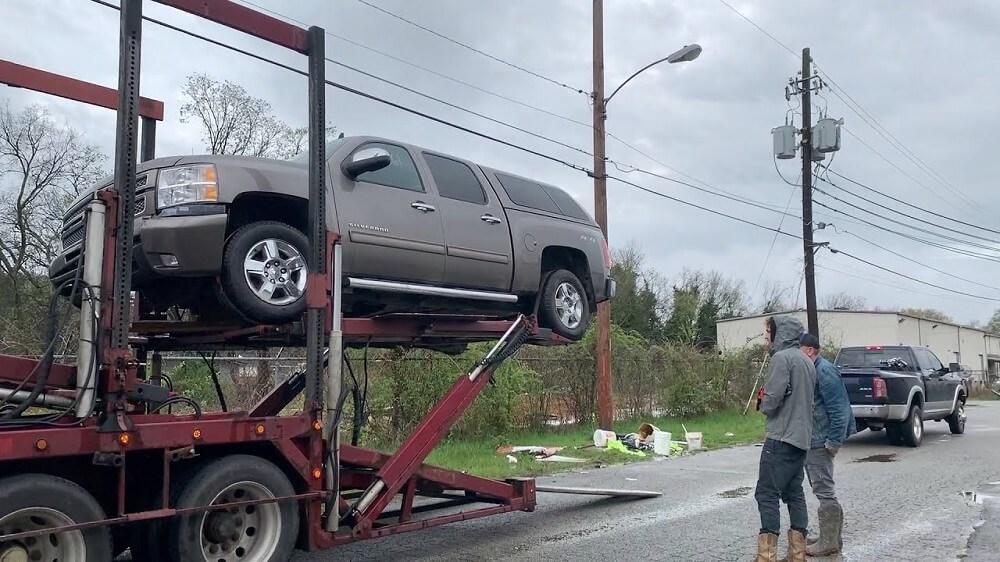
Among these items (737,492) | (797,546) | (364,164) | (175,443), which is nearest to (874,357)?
(737,492)

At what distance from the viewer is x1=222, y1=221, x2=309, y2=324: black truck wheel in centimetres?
546

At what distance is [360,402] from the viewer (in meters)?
6.48

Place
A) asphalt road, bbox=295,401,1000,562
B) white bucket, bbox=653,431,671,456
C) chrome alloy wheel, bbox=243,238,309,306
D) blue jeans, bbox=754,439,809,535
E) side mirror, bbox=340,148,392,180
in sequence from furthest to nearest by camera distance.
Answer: white bucket, bbox=653,431,671,456
asphalt road, bbox=295,401,1000,562
side mirror, bbox=340,148,392,180
blue jeans, bbox=754,439,809,535
chrome alloy wheel, bbox=243,238,309,306

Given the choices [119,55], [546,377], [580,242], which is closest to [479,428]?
[546,377]

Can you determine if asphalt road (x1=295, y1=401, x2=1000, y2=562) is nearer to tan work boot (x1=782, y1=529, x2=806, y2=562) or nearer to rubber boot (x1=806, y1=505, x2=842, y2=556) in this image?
rubber boot (x1=806, y1=505, x2=842, y2=556)

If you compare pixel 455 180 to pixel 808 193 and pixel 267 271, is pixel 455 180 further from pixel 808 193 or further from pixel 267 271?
pixel 808 193

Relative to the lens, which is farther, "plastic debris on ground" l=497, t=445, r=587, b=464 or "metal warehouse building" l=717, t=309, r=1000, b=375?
"metal warehouse building" l=717, t=309, r=1000, b=375

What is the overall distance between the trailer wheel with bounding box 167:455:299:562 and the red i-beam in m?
2.40

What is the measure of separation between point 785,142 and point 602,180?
34.4 ft

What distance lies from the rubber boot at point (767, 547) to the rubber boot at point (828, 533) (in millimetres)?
838

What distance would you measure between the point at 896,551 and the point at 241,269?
17.4ft

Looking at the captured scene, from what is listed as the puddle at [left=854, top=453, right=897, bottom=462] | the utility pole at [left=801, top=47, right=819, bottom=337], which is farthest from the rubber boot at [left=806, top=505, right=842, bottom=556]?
the utility pole at [left=801, top=47, right=819, bottom=337]

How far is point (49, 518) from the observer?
3982 mm

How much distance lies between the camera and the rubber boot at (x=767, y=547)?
5.65m
